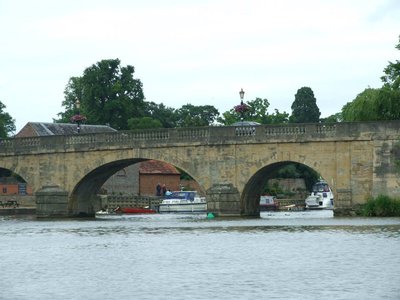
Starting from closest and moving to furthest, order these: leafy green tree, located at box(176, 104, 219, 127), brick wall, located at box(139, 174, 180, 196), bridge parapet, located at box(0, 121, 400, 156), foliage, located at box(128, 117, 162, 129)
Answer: bridge parapet, located at box(0, 121, 400, 156), brick wall, located at box(139, 174, 180, 196), foliage, located at box(128, 117, 162, 129), leafy green tree, located at box(176, 104, 219, 127)

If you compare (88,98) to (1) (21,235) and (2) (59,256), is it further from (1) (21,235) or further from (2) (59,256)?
(2) (59,256)

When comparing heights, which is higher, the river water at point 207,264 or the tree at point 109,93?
the tree at point 109,93

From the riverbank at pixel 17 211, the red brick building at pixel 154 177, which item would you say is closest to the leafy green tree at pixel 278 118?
the red brick building at pixel 154 177

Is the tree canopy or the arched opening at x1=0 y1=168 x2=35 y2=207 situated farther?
the arched opening at x1=0 y1=168 x2=35 y2=207

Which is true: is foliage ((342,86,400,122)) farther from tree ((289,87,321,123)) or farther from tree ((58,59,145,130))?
tree ((289,87,321,123))

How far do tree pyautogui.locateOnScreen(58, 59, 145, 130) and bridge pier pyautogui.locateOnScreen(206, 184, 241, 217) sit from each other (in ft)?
191

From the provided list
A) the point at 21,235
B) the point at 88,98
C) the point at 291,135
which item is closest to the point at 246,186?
the point at 291,135

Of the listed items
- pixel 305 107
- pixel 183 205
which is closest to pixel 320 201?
pixel 183 205

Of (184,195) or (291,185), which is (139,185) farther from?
(291,185)

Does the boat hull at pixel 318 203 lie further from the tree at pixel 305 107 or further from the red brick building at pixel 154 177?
the tree at pixel 305 107

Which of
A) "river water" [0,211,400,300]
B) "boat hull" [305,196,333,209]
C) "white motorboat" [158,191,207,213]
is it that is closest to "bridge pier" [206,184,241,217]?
"river water" [0,211,400,300]

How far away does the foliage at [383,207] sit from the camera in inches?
2240

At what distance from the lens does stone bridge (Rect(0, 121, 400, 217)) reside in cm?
5834

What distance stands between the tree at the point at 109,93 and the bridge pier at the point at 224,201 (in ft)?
191
